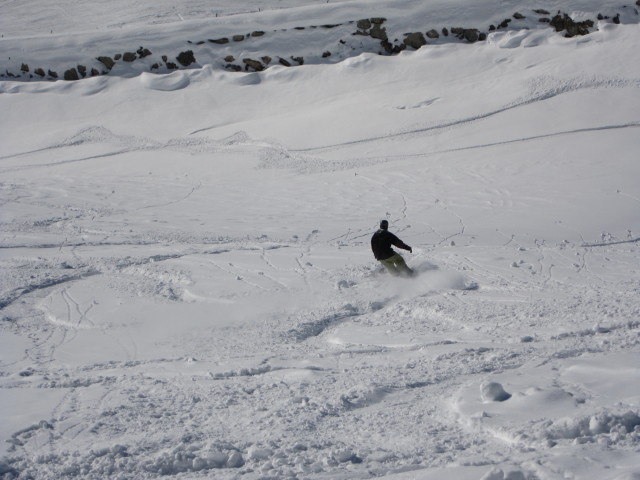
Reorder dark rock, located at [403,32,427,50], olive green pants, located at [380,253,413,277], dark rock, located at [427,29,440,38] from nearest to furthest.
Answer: olive green pants, located at [380,253,413,277] < dark rock, located at [403,32,427,50] < dark rock, located at [427,29,440,38]

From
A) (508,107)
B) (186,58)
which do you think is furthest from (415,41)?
(186,58)

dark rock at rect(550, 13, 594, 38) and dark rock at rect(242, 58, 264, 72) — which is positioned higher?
dark rock at rect(550, 13, 594, 38)

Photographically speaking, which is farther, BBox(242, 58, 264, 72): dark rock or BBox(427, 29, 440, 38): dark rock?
BBox(242, 58, 264, 72): dark rock

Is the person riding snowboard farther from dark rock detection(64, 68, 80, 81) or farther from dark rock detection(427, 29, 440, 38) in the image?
dark rock detection(64, 68, 80, 81)

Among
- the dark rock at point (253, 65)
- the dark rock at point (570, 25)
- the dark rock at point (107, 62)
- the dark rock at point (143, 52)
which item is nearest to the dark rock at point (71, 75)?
the dark rock at point (107, 62)

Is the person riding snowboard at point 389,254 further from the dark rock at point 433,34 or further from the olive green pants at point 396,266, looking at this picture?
the dark rock at point 433,34

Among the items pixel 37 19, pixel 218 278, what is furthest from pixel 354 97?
pixel 37 19

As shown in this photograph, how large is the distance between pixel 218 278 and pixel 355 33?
19.0 meters

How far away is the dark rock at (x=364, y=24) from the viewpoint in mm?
27953

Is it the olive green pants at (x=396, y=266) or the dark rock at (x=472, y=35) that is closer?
the olive green pants at (x=396, y=266)

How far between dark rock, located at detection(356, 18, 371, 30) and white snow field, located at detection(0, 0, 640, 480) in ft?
2.45

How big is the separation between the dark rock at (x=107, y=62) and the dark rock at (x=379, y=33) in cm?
1034

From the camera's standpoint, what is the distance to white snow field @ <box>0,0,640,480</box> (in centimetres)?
534

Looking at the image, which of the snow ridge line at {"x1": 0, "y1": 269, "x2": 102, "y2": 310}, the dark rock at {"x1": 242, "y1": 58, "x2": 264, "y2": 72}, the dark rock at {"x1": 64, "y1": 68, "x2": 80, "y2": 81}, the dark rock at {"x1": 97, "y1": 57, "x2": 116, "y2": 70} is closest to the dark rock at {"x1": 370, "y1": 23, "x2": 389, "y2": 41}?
the dark rock at {"x1": 242, "y1": 58, "x2": 264, "y2": 72}
